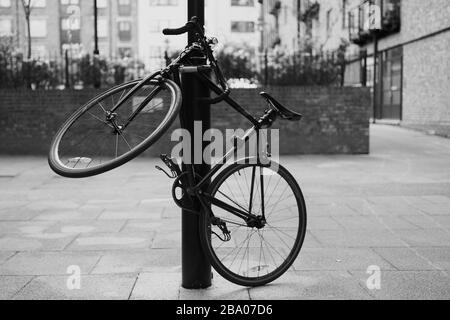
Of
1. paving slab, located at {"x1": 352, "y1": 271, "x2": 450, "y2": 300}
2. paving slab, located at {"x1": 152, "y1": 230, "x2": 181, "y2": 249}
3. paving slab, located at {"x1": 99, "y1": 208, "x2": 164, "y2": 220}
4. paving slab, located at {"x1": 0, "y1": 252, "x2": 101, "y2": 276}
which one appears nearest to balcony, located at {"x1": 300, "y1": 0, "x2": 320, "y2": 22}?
paving slab, located at {"x1": 99, "y1": 208, "x2": 164, "y2": 220}

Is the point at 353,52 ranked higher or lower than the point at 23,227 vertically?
higher

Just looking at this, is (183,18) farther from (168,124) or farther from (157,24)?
(168,124)

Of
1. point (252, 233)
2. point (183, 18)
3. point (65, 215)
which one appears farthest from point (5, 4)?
point (252, 233)

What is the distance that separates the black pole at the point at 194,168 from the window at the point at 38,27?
53.8 metres

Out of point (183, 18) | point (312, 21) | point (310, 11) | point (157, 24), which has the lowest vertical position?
point (312, 21)

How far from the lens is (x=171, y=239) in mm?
4996

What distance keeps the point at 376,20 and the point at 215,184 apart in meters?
19.1

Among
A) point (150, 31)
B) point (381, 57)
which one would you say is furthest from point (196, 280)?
point (150, 31)

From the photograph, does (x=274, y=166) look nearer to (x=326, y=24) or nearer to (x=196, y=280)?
(x=196, y=280)

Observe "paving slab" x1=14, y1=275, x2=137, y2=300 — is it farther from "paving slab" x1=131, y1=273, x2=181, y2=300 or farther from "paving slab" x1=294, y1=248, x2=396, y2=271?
"paving slab" x1=294, y1=248, x2=396, y2=271

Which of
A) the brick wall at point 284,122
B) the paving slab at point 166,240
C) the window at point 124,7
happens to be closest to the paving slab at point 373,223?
the paving slab at point 166,240

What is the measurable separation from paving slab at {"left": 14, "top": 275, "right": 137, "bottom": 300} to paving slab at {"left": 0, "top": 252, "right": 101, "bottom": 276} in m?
0.18

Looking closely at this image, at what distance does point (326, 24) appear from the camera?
29.8 metres

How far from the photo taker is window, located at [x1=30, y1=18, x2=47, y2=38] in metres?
53.4
